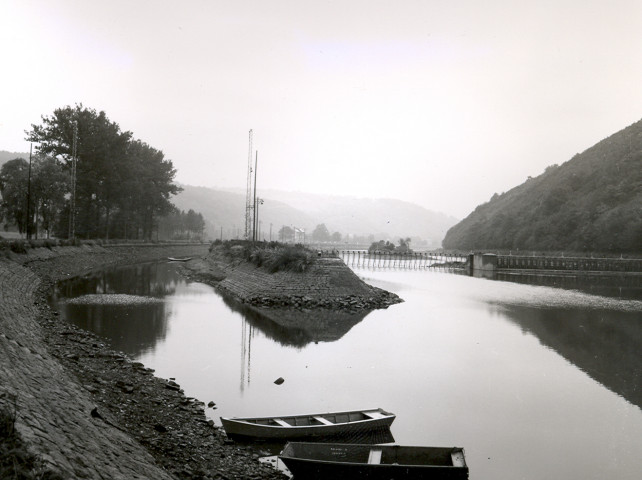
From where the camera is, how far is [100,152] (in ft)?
229

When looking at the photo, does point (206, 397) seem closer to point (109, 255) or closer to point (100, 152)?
point (109, 255)

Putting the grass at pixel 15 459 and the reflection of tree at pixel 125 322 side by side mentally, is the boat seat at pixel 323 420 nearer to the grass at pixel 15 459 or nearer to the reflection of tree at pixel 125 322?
the grass at pixel 15 459

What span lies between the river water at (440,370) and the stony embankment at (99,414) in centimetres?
155

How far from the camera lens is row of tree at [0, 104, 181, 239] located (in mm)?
60812

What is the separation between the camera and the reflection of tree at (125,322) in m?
21.7

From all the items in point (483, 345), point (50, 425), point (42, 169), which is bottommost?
point (483, 345)

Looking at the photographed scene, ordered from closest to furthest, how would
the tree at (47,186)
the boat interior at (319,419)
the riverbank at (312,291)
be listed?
the boat interior at (319,419), the riverbank at (312,291), the tree at (47,186)

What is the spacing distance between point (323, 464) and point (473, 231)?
15537cm

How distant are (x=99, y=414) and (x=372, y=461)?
17.3 feet

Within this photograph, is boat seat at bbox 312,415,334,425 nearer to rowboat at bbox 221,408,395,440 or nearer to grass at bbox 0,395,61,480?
rowboat at bbox 221,408,395,440

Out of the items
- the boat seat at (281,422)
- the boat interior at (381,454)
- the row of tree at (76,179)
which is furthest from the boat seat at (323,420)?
the row of tree at (76,179)

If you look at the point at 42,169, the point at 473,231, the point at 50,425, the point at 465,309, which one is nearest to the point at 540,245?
the point at 473,231

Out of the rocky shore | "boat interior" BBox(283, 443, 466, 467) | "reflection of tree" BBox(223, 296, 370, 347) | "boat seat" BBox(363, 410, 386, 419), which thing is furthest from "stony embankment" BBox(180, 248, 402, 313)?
"boat interior" BBox(283, 443, 466, 467)

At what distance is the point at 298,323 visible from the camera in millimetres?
29750
